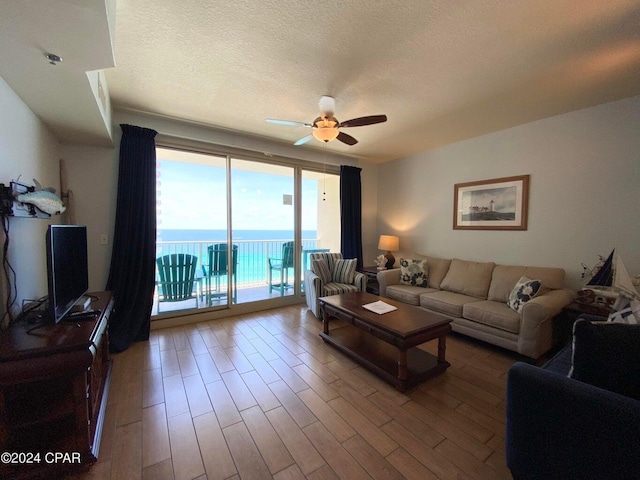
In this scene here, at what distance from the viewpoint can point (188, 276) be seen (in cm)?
342

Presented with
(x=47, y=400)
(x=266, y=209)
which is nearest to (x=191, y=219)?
(x=266, y=209)

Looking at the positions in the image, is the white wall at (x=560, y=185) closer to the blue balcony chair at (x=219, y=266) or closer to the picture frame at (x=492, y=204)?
the picture frame at (x=492, y=204)

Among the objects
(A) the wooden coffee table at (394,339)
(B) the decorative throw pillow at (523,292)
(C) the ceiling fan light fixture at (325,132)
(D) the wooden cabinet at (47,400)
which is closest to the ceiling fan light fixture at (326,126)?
(C) the ceiling fan light fixture at (325,132)

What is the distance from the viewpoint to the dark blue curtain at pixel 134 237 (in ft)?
9.55

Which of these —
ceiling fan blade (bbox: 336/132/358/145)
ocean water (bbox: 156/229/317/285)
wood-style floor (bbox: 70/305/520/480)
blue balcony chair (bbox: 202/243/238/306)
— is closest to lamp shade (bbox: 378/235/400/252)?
ocean water (bbox: 156/229/317/285)

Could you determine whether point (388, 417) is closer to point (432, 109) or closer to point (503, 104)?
point (432, 109)

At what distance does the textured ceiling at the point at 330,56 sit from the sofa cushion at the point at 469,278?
186 centimetres

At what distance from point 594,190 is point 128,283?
522 cm

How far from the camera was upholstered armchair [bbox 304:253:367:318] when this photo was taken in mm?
3664

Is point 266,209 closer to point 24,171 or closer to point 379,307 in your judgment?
point 379,307

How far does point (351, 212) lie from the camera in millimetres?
4832

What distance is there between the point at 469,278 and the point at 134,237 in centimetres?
419

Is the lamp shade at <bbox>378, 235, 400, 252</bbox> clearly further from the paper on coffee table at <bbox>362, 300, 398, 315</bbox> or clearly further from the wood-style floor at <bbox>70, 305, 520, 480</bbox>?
the wood-style floor at <bbox>70, 305, 520, 480</bbox>

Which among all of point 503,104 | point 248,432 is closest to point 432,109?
point 503,104
